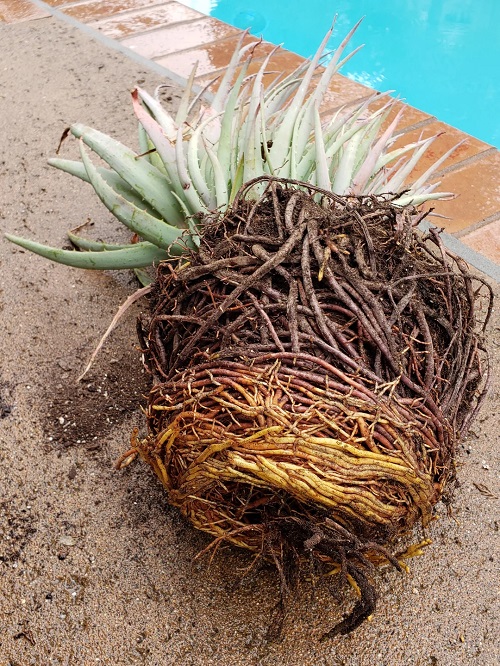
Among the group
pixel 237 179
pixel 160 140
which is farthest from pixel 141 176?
pixel 237 179

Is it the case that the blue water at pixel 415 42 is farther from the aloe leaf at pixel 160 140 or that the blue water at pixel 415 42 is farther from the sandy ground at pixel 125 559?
the aloe leaf at pixel 160 140

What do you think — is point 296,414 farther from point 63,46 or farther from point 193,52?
point 63,46

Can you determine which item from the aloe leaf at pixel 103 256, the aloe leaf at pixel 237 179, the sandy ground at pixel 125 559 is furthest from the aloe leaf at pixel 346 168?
the sandy ground at pixel 125 559

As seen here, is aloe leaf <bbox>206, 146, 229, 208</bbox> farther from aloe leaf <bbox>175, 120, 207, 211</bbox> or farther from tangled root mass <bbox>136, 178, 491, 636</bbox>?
tangled root mass <bbox>136, 178, 491, 636</bbox>

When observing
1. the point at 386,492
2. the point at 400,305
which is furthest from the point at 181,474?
the point at 400,305

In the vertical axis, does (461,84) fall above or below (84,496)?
above
